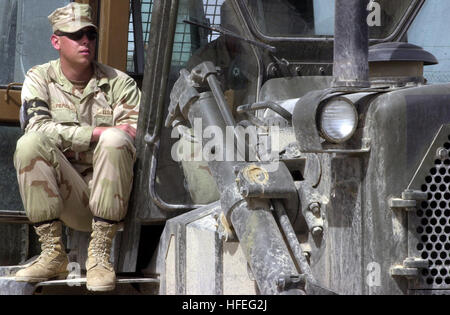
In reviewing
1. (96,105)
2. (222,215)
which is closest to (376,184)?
(222,215)

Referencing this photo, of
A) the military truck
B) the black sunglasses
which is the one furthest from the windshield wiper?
the black sunglasses

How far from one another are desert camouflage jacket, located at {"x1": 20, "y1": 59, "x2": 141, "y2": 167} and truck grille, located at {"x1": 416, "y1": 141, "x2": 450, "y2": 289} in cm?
174

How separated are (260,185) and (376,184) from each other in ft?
1.38

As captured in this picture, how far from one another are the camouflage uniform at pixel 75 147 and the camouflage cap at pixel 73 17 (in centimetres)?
18

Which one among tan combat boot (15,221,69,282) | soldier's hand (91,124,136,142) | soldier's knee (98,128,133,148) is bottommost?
tan combat boot (15,221,69,282)

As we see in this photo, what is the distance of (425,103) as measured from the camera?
3252 millimetres

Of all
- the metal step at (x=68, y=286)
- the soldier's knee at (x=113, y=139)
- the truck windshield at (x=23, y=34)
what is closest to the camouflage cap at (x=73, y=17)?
the truck windshield at (x=23, y=34)

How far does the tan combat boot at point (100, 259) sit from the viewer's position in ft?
14.0

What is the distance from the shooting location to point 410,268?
3189 millimetres

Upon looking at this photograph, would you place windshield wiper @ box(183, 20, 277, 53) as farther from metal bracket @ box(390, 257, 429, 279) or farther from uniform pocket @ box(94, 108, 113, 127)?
metal bracket @ box(390, 257, 429, 279)

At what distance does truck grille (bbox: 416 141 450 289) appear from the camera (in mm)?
3240

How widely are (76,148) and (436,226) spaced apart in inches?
71.8

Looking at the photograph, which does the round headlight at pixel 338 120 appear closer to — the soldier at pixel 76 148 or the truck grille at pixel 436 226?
the truck grille at pixel 436 226

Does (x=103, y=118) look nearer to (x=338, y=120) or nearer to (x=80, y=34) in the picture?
(x=80, y=34)
